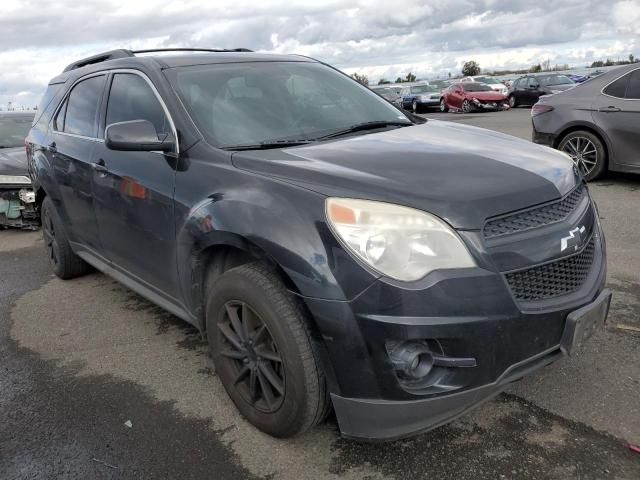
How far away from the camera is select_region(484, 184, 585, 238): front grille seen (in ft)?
7.42

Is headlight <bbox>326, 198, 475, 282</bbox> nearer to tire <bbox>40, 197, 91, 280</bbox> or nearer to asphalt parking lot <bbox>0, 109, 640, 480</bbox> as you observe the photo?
asphalt parking lot <bbox>0, 109, 640, 480</bbox>

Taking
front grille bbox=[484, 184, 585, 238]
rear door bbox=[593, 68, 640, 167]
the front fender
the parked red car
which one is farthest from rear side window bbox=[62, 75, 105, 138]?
the parked red car

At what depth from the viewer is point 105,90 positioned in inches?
157

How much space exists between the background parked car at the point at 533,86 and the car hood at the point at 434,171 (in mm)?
24440

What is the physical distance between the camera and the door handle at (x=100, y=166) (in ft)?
12.1

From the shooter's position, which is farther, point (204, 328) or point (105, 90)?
point (105, 90)

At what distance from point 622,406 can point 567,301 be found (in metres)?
0.83

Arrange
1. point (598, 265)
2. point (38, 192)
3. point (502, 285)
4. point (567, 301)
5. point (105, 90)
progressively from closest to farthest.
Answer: point (502, 285) < point (567, 301) < point (598, 265) < point (105, 90) < point (38, 192)

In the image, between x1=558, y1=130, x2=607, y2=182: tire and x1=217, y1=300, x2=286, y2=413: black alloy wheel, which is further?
x1=558, y1=130, x2=607, y2=182: tire

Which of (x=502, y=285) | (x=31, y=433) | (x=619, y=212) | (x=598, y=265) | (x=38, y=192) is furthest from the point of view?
(x=619, y=212)

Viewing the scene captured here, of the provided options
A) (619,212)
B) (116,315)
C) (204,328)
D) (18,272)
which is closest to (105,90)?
(116,315)

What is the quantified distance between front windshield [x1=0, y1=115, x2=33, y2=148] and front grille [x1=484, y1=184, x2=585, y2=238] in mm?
7794

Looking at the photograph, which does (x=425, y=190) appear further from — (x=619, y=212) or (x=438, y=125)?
(x=619, y=212)

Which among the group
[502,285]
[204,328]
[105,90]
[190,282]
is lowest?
[204,328]
